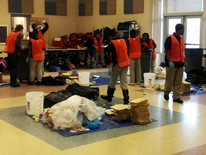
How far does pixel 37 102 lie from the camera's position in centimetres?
557

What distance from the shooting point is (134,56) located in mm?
9000

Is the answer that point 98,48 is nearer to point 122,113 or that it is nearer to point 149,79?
point 149,79

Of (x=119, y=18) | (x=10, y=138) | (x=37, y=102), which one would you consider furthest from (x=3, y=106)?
(x=119, y=18)

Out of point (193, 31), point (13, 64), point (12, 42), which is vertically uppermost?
point (193, 31)

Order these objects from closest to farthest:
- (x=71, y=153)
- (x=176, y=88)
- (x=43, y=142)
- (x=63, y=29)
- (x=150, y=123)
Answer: (x=71, y=153), (x=43, y=142), (x=150, y=123), (x=176, y=88), (x=63, y=29)

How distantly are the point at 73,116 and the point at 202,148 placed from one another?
73.1 inches

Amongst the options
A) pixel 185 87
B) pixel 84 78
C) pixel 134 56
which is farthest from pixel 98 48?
pixel 185 87

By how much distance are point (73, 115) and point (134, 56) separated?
180 inches

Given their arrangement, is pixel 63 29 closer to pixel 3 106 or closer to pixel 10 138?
pixel 3 106

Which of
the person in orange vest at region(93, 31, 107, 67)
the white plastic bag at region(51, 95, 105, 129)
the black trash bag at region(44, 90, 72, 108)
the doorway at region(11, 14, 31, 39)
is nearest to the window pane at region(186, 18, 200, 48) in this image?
the person in orange vest at region(93, 31, 107, 67)

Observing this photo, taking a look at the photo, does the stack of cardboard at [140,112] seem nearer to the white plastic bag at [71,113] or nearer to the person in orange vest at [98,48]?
the white plastic bag at [71,113]

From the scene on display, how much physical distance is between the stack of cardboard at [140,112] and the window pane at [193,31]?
8279 mm

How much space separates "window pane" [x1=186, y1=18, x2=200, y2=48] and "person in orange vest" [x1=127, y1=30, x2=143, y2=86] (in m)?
4.58

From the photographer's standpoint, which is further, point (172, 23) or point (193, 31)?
point (172, 23)
